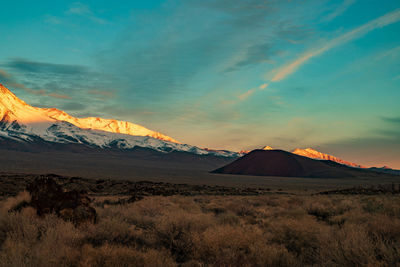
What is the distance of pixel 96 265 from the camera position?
5746 mm

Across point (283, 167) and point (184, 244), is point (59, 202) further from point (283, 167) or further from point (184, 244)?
point (283, 167)

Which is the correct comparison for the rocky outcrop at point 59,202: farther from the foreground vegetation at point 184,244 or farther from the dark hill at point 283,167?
the dark hill at point 283,167

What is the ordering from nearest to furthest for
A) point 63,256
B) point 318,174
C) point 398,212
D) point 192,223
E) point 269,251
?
point 63,256 < point 269,251 < point 192,223 < point 398,212 < point 318,174

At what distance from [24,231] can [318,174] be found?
11962 cm

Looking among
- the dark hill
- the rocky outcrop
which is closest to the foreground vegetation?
the rocky outcrop

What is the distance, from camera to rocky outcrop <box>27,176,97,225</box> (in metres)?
9.81

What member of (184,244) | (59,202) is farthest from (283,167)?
(184,244)

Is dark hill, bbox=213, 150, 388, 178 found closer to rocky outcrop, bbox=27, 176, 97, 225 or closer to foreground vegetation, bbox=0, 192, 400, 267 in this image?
foreground vegetation, bbox=0, 192, 400, 267

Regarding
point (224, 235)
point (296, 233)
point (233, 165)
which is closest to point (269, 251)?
point (224, 235)

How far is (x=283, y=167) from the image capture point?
128750mm

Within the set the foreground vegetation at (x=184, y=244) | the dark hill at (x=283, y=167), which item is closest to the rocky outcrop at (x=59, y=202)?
the foreground vegetation at (x=184, y=244)

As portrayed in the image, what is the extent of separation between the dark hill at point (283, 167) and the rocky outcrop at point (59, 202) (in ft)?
372

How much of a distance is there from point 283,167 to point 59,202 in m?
126

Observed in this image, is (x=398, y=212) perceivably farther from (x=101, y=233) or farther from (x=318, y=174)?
(x=318, y=174)
